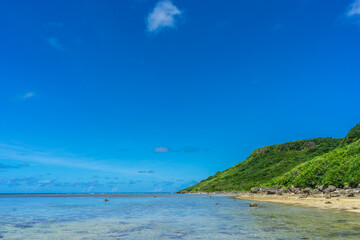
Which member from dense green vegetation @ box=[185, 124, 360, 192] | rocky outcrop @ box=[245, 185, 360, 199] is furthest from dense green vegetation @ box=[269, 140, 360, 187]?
rocky outcrop @ box=[245, 185, 360, 199]

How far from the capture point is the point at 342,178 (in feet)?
163

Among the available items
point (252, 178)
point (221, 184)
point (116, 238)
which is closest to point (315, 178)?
point (116, 238)

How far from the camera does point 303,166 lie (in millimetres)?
76938

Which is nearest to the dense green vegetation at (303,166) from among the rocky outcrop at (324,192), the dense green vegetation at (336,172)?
the dense green vegetation at (336,172)

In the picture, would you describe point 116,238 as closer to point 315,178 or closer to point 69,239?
point 69,239

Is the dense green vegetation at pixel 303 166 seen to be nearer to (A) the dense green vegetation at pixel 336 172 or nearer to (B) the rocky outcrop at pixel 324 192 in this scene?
(A) the dense green vegetation at pixel 336 172

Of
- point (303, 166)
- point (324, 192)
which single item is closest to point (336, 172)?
point (324, 192)

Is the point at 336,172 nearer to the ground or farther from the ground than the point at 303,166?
nearer to the ground

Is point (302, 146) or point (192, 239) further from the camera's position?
point (302, 146)

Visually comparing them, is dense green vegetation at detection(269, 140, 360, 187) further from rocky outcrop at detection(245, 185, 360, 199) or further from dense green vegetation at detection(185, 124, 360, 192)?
rocky outcrop at detection(245, 185, 360, 199)

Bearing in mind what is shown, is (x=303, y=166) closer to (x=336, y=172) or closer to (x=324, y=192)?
(x=336, y=172)

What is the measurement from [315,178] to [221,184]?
106m

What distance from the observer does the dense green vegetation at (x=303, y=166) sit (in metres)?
53.0

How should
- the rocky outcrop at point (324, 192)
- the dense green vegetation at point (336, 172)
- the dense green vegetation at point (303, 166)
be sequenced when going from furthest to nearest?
1. the dense green vegetation at point (303, 166)
2. the dense green vegetation at point (336, 172)
3. the rocky outcrop at point (324, 192)
